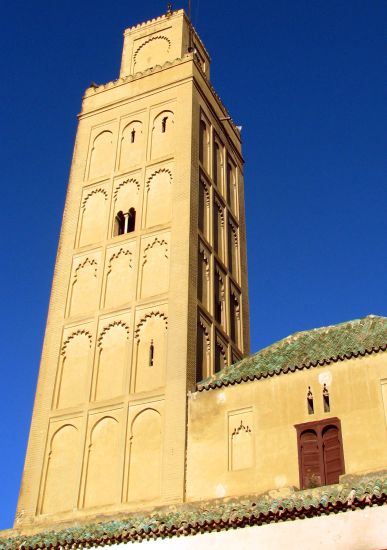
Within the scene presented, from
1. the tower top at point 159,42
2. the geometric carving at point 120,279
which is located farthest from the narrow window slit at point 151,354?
the tower top at point 159,42

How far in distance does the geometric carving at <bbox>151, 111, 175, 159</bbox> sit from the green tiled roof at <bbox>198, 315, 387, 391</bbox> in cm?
638

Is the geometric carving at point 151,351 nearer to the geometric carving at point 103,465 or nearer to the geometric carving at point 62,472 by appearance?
the geometric carving at point 103,465

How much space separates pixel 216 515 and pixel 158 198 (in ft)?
29.4

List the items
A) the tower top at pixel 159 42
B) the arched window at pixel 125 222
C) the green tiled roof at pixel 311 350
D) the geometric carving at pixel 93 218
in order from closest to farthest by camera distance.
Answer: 1. the green tiled roof at pixel 311 350
2. the arched window at pixel 125 222
3. the geometric carving at pixel 93 218
4. the tower top at pixel 159 42

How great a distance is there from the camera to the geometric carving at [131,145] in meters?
20.0

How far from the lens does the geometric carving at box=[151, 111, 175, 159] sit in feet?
64.6

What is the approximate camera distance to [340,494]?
11203 mm

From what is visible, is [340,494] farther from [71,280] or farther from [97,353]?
[71,280]

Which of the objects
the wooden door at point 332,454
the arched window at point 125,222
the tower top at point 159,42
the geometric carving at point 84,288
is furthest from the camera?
the tower top at point 159,42

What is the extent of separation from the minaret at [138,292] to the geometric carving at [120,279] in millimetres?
30

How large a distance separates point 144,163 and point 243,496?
377 inches

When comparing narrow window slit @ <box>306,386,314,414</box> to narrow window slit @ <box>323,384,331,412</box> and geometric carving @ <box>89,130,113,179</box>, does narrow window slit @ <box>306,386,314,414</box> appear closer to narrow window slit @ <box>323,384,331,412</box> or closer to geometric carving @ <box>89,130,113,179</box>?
narrow window slit @ <box>323,384,331,412</box>

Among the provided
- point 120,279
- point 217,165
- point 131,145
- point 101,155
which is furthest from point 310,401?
point 101,155

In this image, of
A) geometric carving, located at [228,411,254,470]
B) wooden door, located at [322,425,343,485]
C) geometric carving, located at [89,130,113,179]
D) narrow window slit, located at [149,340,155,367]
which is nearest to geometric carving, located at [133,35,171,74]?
geometric carving, located at [89,130,113,179]
